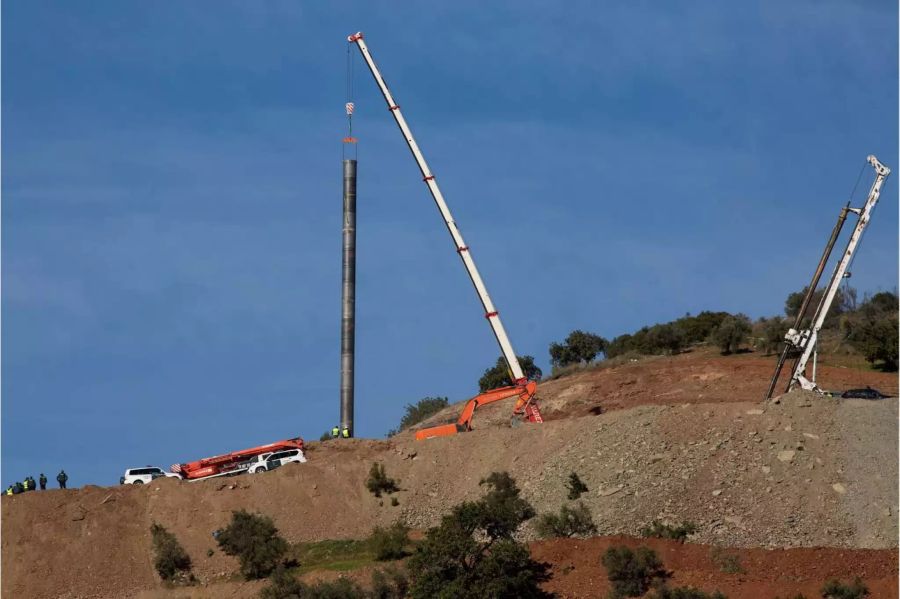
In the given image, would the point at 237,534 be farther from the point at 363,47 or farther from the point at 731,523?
the point at 363,47

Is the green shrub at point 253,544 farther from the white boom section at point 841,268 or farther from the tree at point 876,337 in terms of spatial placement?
the tree at point 876,337

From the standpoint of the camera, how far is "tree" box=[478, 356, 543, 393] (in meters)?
109

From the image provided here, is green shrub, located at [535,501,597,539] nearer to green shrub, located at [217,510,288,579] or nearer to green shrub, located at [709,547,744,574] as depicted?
green shrub, located at [709,547,744,574]

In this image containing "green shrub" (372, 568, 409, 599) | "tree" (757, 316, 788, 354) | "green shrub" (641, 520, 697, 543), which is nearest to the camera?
"green shrub" (372, 568, 409, 599)

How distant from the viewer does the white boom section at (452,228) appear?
81.5 m

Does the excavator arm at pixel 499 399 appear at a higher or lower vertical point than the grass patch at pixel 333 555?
higher

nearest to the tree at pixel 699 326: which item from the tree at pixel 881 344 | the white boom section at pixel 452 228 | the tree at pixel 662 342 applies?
the tree at pixel 662 342

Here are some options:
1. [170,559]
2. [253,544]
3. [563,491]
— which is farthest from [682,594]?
[170,559]

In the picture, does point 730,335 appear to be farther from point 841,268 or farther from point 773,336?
point 841,268

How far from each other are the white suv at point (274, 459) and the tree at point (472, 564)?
62.8 ft

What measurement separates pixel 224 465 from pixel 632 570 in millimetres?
28904

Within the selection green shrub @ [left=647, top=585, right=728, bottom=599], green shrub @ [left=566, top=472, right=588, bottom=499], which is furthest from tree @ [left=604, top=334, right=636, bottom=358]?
green shrub @ [left=647, top=585, right=728, bottom=599]

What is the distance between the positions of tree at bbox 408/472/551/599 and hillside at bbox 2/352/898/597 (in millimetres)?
1815

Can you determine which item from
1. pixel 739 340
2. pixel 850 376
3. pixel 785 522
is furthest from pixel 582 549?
pixel 739 340
